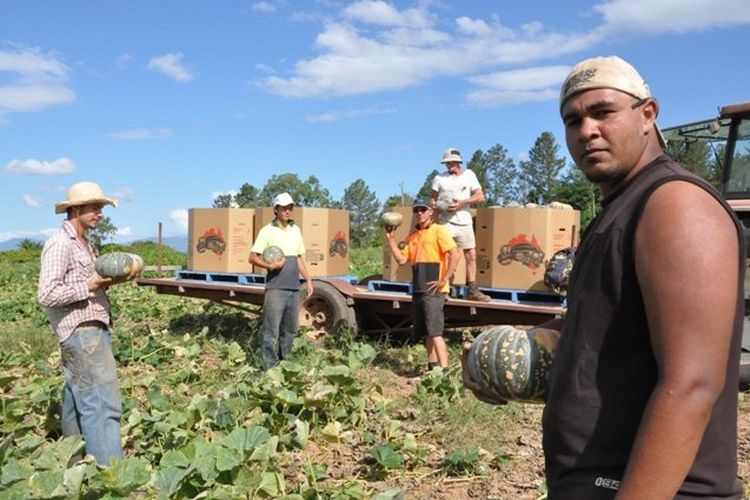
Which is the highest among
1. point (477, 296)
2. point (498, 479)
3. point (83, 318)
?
point (83, 318)

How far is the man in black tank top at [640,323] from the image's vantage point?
1384mm

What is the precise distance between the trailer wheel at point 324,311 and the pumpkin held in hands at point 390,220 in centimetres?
120

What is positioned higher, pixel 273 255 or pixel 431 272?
pixel 273 255

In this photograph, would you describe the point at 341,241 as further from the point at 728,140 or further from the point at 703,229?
the point at 703,229

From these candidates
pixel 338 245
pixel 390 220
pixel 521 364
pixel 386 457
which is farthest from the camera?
pixel 338 245

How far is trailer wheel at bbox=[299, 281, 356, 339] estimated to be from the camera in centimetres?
894

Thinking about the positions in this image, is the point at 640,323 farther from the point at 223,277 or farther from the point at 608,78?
the point at 223,277

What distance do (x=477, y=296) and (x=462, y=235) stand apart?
720 millimetres

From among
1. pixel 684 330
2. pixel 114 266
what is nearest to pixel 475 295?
pixel 114 266

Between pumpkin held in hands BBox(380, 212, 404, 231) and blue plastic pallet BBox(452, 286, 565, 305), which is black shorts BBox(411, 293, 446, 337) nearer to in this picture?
blue plastic pallet BBox(452, 286, 565, 305)

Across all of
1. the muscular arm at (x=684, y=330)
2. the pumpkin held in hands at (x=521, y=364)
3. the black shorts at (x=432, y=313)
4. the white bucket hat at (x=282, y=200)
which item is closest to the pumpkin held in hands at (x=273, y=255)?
the white bucket hat at (x=282, y=200)

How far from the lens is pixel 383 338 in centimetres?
971

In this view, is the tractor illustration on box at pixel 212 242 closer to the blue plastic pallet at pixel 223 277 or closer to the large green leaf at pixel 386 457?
the blue plastic pallet at pixel 223 277

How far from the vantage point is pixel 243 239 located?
10.3 metres
